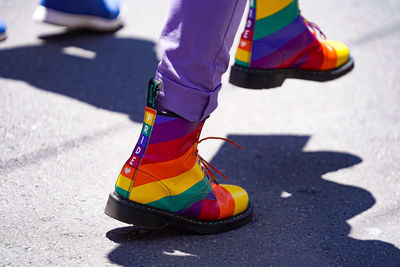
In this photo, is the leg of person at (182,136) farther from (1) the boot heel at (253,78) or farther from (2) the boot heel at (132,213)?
(1) the boot heel at (253,78)

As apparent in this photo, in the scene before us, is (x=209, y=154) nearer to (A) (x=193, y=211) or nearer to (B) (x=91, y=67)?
(A) (x=193, y=211)

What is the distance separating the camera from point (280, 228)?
Result: 145cm

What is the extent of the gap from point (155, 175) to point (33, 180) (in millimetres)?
481

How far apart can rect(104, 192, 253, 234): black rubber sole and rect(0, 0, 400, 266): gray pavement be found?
32 millimetres

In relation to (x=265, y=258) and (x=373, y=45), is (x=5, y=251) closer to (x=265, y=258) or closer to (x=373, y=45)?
(x=265, y=258)

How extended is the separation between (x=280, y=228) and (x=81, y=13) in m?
1.79

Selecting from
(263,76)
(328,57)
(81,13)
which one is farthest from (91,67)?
(328,57)

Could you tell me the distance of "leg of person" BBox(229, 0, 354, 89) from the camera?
5.73ft

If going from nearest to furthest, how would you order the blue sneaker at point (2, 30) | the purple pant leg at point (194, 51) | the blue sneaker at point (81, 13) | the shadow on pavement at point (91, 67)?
the purple pant leg at point (194, 51) → the shadow on pavement at point (91, 67) → the blue sneaker at point (2, 30) → the blue sneaker at point (81, 13)

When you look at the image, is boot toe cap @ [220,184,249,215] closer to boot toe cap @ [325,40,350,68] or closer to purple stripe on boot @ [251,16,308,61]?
purple stripe on boot @ [251,16,308,61]

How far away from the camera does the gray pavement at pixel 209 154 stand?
4.31 feet

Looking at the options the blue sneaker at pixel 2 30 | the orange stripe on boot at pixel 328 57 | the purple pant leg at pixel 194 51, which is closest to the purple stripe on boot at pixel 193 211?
the purple pant leg at pixel 194 51

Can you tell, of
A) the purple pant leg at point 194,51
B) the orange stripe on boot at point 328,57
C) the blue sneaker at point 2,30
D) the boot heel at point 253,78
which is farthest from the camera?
the blue sneaker at point 2,30

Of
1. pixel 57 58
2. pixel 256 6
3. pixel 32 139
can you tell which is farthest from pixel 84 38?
pixel 256 6
